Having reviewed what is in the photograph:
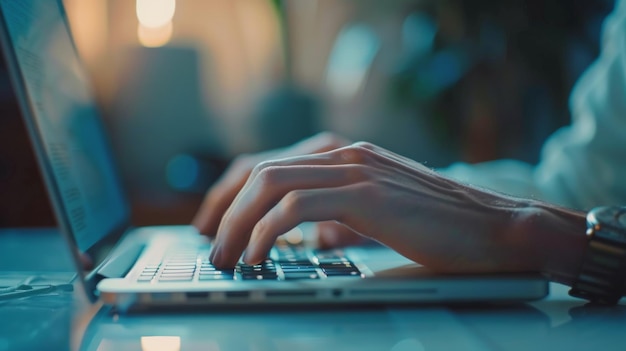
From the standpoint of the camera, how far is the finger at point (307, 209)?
554mm

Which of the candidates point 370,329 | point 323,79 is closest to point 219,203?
point 370,329

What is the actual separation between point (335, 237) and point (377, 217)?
0.32m

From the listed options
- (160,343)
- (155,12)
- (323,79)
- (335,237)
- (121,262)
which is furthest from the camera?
(323,79)

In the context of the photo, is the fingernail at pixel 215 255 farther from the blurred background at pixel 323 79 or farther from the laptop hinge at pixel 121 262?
the blurred background at pixel 323 79

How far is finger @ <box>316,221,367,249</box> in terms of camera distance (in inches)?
34.3

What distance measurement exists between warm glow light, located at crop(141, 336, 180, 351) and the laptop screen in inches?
6.3

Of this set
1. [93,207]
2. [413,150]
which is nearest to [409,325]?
[93,207]

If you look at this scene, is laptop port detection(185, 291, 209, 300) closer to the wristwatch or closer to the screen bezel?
the screen bezel

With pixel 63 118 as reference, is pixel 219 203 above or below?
below

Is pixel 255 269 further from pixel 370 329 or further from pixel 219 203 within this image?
pixel 219 203

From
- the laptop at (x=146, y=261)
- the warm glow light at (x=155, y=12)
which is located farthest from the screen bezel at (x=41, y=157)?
the warm glow light at (x=155, y=12)

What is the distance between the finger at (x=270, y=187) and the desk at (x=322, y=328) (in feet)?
0.27

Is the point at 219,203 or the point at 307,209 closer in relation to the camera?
the point at 307,209

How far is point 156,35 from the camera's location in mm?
1954
